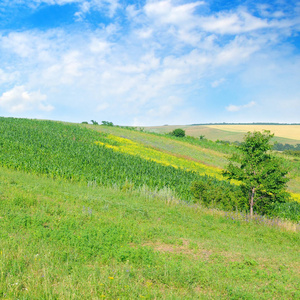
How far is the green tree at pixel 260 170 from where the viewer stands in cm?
1354

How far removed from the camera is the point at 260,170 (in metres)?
13.8

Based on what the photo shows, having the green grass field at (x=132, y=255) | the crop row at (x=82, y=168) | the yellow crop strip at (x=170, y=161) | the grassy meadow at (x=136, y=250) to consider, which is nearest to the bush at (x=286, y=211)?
the grassy meadow at (x=136, y=250)

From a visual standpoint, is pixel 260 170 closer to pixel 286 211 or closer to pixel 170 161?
pixel 286 211

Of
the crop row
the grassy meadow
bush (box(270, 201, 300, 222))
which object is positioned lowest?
bush (box(270, 201, 300, 222))

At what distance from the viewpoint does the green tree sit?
1354 cm

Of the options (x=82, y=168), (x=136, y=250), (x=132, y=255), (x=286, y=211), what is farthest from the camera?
(x=82, y=168)

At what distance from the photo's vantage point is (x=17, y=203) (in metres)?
10.8

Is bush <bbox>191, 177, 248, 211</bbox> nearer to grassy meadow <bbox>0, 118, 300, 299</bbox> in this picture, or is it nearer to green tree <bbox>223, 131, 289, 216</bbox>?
green tree <bbox>223, 131, 289, 216</bbox>

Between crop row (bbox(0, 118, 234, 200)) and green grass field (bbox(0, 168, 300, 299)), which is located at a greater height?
crop row (bbox(0, 118, 234, 200))

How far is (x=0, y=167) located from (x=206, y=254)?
18.3 metres

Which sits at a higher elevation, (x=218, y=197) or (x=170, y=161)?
(x=170, y=161)

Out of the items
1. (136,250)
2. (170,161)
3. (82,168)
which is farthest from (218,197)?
(170,161)

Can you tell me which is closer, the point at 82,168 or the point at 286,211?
the point at 286,211

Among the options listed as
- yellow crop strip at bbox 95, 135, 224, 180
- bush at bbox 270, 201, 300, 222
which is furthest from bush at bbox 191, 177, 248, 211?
yellow crop strip at bbox 95, 135, 224, 180
